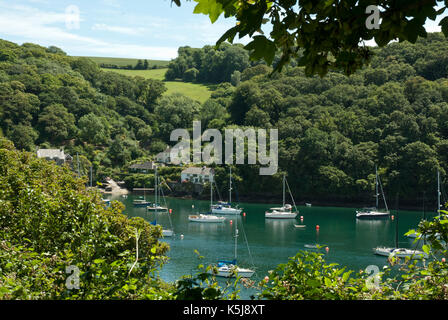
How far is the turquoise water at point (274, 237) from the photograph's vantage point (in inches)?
1146

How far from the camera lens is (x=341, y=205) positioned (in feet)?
183

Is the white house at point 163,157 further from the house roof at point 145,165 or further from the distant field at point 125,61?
the distant field at point 125,61

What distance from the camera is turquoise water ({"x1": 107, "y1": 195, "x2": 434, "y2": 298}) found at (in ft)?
95.5

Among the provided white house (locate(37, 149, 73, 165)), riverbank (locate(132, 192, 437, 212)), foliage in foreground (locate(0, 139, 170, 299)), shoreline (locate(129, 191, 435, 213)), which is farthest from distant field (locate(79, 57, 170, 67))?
foliage in foreground (locate(0, 139, 170, 299))

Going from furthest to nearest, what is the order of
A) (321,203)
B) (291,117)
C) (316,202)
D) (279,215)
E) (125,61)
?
(125,61), (291,117), (316,202), (321,203), (279,215)

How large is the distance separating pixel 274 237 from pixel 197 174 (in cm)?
2471

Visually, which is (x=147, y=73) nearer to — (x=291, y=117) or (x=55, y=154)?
(x=55, y=154)

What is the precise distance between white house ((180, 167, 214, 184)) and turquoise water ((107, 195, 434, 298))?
6723 millimetres

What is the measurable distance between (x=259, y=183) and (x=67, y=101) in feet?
111

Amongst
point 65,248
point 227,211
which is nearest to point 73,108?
point 227,211

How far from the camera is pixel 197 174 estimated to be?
60.8 m

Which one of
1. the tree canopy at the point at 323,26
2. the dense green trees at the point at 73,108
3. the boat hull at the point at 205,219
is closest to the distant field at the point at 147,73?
the dense green trees at the point at 73,108

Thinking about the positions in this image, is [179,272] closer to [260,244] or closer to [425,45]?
[260,244]

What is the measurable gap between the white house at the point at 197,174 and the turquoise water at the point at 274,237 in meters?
6.72
